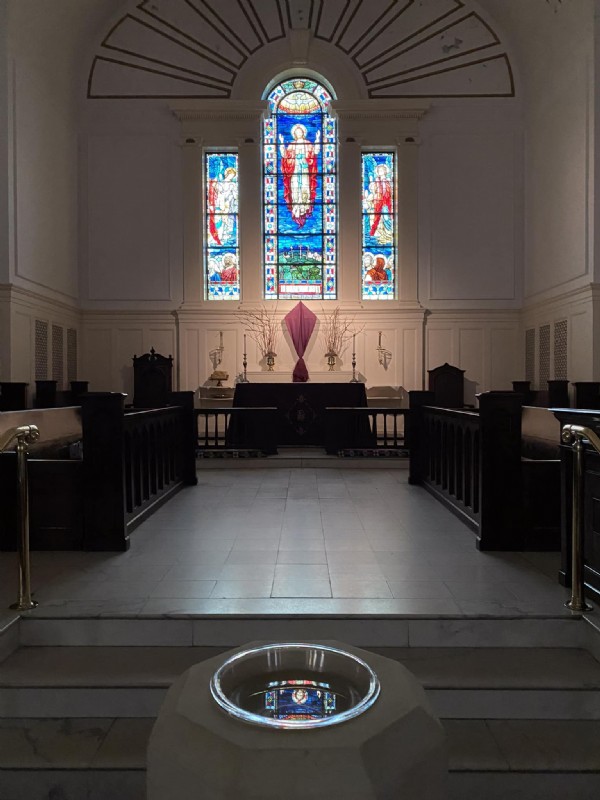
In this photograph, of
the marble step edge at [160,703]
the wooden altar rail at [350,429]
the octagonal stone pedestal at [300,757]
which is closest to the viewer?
the octagonal stone pedestal at [300,757]

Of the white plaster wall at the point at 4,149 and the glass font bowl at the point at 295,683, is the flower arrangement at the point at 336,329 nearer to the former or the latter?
the white plaster wall at the point at 4,149

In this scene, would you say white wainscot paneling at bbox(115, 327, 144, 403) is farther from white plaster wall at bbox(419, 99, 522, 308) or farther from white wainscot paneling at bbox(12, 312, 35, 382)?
white plaster wall at bbox(419, 99, 522, 308)

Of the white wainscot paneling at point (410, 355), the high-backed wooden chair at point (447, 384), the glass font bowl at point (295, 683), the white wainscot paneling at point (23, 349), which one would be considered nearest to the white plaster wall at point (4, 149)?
the white wainscot paneling at point (23, 349)

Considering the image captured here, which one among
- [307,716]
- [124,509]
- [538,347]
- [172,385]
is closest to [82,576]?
[124,509]

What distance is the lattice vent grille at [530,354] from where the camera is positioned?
12.1 m

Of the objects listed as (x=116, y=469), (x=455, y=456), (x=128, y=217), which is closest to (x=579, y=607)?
(x=455, y=456)

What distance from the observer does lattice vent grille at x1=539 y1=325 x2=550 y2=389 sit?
37.6 ft

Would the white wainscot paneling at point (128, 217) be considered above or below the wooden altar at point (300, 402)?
above

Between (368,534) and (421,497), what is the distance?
1.62 metres

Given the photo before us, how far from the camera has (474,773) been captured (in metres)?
2.13

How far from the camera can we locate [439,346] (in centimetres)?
1269

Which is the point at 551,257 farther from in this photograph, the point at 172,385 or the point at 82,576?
the point at 82,576

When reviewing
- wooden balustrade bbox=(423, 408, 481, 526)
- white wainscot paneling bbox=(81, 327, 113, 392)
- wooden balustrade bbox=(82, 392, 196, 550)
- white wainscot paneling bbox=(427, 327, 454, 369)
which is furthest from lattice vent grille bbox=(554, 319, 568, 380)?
white wainscot paneling bbox=(81, 327, 113, 392)

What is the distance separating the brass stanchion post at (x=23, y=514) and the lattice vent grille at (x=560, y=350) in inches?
387
